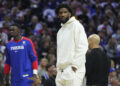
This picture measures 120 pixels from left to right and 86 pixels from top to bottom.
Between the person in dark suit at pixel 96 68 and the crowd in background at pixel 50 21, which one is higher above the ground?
the crowd in background at pixel 50 21

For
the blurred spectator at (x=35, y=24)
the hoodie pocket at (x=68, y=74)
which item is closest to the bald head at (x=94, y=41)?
the hoodie pocket at (x=68, y=74)

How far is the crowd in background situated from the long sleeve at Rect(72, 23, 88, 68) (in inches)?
211

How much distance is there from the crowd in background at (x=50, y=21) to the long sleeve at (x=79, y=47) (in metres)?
5.35

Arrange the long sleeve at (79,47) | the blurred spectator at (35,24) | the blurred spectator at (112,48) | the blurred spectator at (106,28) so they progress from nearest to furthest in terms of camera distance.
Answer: the long sleeve at (79,47)
the blurred spectator at (112,48)
the blurred spectator at (106,28)
the blurred spectator at (35,24)

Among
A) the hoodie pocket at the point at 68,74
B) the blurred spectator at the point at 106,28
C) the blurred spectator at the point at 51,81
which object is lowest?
the blurred spectator at the point at 51,81

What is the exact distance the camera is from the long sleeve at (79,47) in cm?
665

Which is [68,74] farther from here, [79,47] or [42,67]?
[42,67]

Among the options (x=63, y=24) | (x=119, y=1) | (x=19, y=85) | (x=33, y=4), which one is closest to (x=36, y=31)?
(x=33, y=4)

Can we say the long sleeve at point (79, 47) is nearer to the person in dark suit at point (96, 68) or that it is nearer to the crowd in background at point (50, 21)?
the person in dark suit at point (96, 68)

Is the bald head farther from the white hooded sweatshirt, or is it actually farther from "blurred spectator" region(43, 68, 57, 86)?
"blurred spectator" region(43, 68, 57, 86)

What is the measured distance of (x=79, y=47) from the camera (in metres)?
6.73

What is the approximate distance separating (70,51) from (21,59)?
2.14m

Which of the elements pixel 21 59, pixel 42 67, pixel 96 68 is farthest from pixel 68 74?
pixel 42 67

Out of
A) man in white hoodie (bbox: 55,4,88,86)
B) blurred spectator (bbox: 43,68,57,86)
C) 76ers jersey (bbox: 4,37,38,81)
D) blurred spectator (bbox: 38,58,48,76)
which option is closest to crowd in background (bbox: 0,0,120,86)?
blurred spectator (bbox: 38,58,48,76)
